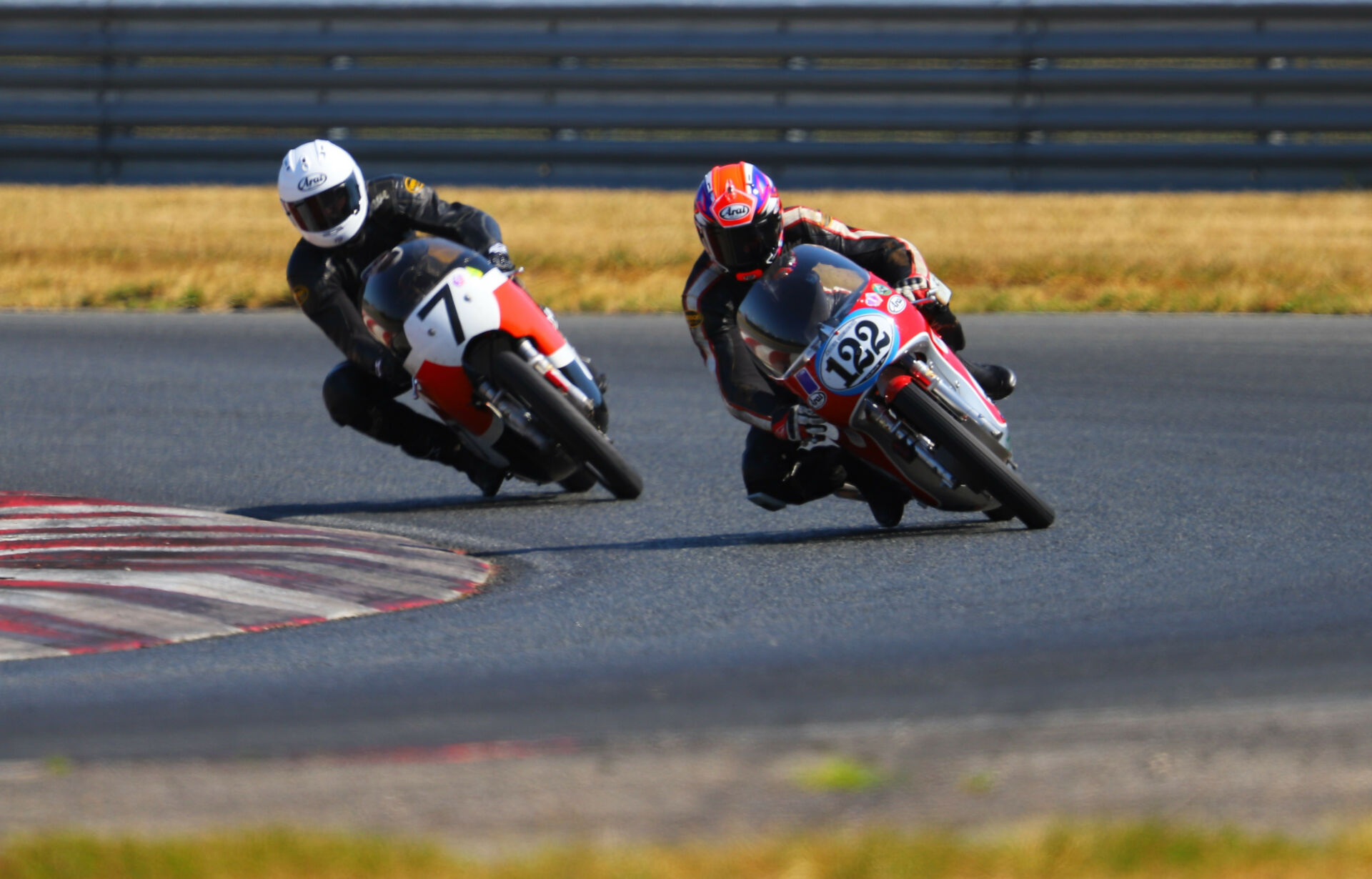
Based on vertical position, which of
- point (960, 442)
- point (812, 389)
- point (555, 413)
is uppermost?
point (812, 389)

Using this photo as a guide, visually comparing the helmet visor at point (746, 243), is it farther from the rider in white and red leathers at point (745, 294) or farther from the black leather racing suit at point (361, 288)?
the black leather racing suit at point (361, 288)

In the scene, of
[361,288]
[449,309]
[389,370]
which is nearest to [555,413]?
[449,309]

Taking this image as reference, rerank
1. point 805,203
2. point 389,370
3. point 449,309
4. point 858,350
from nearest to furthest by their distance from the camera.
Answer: point 858,350, point 449,309, point 389,370, point 805,203

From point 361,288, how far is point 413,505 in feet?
2.95

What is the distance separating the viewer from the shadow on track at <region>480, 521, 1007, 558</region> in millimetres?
5926

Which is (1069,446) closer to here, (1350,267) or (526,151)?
(1350,267)

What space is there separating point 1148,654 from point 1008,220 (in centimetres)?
→ 1190

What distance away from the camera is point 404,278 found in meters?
6.72

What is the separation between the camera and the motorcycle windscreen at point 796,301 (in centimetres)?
570

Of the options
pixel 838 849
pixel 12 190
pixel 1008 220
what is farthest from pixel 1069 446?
pixel 12 190

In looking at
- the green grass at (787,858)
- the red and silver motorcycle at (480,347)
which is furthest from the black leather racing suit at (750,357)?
the green grass at (787,858)

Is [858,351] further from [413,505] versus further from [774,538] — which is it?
[413,505]

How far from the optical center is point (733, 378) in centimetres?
598

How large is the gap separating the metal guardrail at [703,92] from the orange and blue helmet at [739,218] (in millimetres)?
10111
